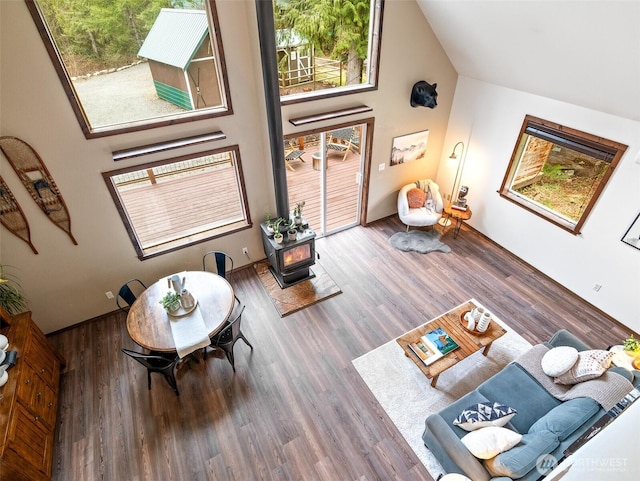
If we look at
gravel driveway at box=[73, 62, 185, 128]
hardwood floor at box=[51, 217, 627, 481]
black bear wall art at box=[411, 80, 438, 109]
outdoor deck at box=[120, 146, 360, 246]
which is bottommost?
hardwood floor at box=[51, 217, 627, 481]

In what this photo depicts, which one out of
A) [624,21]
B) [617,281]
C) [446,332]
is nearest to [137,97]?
[446,332]

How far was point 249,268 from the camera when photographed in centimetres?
615

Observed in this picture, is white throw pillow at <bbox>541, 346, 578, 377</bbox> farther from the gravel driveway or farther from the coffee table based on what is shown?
the gravel driveway

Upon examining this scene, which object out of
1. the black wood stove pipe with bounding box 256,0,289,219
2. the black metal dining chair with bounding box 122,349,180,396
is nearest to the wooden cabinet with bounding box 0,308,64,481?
the black metal dining chair with bounding box 122,349,180,396

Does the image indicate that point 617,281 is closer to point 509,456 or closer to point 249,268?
point 509,456

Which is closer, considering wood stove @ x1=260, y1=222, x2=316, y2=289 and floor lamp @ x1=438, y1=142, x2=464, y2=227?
wood stove @ x1=260, y1=222, x2=316, y2=289

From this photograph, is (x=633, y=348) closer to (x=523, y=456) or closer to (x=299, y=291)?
(x=523, y=456)

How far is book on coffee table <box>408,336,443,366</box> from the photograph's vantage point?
13.1ft

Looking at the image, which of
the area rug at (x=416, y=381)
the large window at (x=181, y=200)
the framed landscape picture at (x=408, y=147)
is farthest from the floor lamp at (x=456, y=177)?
the large window at (x=181, y=200)

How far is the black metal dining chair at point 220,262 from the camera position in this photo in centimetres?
509

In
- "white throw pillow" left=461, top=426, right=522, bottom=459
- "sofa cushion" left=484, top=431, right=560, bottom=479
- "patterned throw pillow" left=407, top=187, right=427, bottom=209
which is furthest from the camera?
"patterned throw pillow" left=407, top=187, right=427, bottom=209

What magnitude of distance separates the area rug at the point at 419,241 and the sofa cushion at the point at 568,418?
11.5 ft

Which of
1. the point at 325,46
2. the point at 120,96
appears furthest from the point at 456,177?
the point at 120,96

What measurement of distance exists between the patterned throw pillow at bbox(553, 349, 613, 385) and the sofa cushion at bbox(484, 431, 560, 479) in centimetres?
88
